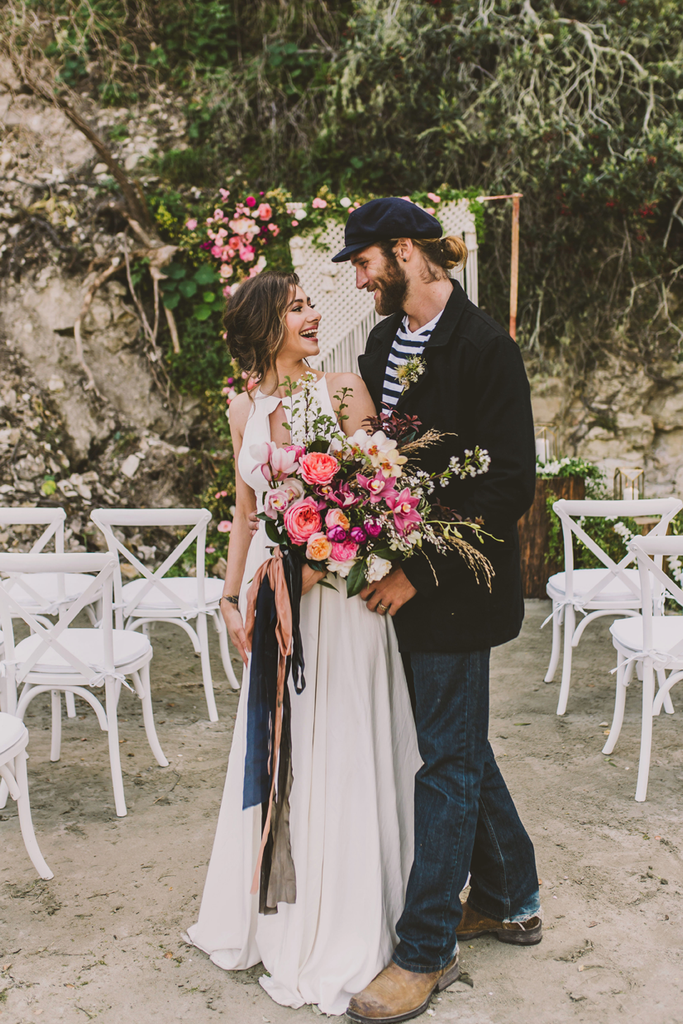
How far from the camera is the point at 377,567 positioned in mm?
1821

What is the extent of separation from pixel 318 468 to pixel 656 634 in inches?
80.0

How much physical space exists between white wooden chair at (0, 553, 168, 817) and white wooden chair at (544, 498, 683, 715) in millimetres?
1932

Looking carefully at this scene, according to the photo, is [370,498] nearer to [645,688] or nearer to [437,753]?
[437,753]

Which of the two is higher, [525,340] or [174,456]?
[525,340]

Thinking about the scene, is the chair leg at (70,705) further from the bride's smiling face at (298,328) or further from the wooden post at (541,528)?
the wooden post at (541,528)

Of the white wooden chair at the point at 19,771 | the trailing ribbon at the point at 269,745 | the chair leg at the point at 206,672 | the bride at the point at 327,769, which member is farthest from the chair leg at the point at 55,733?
the trailing ribbon at the point at 269,745

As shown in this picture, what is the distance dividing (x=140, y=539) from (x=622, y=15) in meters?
5.45

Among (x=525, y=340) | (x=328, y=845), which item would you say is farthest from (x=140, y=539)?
(x=328, y=845)

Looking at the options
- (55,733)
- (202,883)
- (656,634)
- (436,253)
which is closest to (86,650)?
(55,733)

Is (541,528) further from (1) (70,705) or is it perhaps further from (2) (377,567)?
(2) (377,567)

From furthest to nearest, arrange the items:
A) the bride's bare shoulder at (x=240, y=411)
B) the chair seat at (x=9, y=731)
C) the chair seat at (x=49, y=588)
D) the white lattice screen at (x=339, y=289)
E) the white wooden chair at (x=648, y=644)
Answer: the white lattice screen at (x=339, y=289), the chair seat at (x=49, y=588), the white wooden chair at (x=648, y=644), the chair seat at (x=9, y=731), the bride's bare shoulder at (x=240, y=411)

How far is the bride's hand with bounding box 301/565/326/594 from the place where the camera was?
6.27 ft

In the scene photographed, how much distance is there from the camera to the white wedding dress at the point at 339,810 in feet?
6.52

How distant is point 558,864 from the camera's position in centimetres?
261
